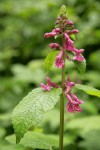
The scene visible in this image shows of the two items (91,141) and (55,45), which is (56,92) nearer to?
(55,45)

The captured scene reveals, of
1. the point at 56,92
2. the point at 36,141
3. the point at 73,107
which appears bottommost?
the point at 36,141

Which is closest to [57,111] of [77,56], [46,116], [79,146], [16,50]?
[46,116]

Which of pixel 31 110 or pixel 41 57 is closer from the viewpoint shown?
pixel 31 110

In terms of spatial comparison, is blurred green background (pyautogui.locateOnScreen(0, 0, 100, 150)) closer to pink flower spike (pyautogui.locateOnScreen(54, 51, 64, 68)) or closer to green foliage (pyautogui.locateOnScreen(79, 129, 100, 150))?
green foliage (pyautogui.locateOnScreen(79, 129, 100, 150))

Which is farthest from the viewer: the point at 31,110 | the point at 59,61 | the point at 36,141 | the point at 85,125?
the point at 85,125

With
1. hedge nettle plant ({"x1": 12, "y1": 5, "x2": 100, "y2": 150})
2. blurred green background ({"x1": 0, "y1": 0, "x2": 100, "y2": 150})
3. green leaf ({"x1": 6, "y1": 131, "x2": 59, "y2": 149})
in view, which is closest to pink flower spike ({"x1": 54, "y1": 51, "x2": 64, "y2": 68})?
hedge nettle plant ({"x1": 12, "y1": 5, "x2": 100, "y2": 150})

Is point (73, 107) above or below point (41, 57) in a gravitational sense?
below

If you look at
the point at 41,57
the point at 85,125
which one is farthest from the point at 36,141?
the point at 41,57

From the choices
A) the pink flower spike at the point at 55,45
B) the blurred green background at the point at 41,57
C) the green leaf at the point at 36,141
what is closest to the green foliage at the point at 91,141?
the blurred green background at the point at 41,57

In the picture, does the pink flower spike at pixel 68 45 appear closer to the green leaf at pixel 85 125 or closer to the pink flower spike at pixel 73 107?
the pink flower spike at pixel 73 107
